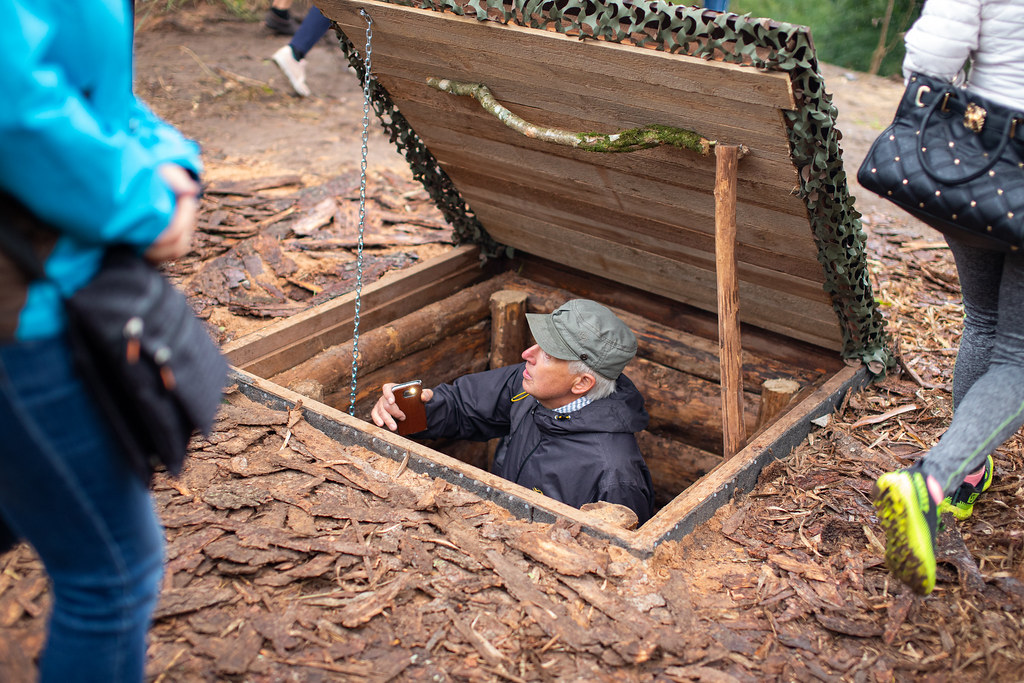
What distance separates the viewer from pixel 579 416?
142 inches

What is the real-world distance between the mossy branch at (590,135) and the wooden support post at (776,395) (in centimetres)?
136

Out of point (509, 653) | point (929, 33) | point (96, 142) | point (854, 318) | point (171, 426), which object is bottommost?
point (509, 653)

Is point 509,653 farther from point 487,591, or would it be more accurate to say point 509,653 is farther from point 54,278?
point 54,278

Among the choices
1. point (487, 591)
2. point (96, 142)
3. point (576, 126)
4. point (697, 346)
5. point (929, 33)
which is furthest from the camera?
point (697, 346)

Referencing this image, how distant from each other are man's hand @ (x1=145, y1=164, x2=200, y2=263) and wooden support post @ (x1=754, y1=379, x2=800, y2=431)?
117 inches

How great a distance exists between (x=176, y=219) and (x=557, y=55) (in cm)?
184

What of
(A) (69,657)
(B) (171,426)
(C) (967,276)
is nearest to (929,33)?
(C) (967,276)

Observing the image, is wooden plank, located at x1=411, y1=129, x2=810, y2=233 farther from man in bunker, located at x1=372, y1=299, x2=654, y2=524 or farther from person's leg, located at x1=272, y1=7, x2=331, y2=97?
person's leg, located at x1=272, y1=7, x2=331, y2=97

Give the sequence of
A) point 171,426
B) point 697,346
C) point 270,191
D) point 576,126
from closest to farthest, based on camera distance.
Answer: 1. point 171,426
2. point 576,126
3. point 697,346
4. point 270,191

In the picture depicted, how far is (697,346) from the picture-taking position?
4496 mm

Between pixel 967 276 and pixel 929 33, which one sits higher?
pixel 929 33

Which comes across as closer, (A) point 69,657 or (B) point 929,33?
(A) point 69,657

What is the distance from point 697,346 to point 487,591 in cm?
225

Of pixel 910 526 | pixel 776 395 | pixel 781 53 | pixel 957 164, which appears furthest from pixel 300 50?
pixel 910 526
